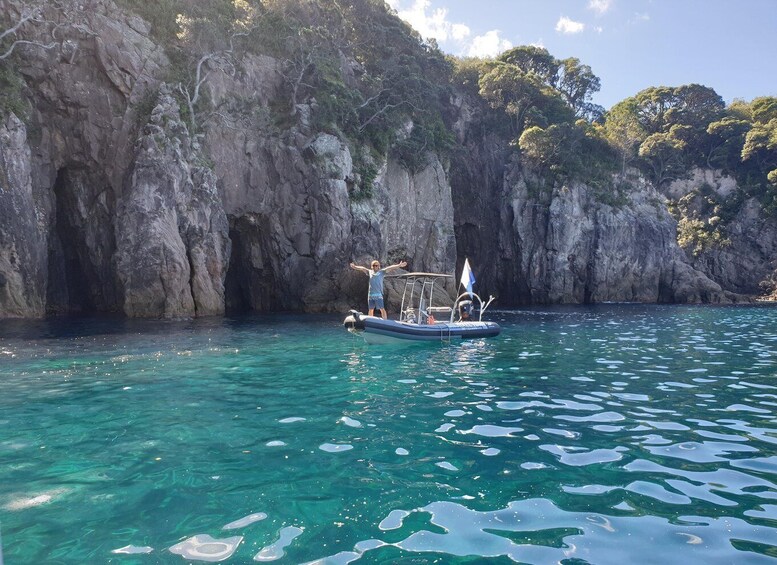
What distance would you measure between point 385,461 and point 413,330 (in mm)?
11393

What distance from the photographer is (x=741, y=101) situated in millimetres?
68938

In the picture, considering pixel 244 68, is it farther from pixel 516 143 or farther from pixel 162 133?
pixel 516 143

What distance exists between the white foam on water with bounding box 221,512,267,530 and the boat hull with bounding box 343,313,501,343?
39.7 ft

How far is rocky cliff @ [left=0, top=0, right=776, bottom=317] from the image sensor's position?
2605 centimetres

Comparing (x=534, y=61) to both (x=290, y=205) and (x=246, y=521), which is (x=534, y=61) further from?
(x=246, y=521)

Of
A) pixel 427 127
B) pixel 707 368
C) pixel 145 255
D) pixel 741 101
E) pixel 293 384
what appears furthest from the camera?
pixel 741 101

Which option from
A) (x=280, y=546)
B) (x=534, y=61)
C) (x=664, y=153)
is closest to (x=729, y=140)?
(x=664, y=153)

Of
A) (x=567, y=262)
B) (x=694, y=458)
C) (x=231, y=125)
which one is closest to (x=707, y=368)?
(x=694, y=458)

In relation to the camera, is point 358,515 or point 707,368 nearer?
point 358,515

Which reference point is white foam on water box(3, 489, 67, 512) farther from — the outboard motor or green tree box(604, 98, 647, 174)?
green tree box(604, 98, 647, 174)

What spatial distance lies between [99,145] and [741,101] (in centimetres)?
7453

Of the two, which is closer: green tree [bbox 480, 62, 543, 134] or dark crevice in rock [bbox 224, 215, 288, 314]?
dark crevice in rock [bbox 224, 215, 288, 314]

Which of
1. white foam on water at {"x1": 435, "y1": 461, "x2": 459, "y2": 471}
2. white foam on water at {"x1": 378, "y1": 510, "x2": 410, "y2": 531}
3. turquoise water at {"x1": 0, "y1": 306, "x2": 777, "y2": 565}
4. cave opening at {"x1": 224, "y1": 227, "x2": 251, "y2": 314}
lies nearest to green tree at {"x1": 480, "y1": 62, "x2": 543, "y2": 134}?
cave opening at {"x1": 224, "y1": 227, "x2": 251, "y2": 314}

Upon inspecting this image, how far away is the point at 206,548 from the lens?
429 centimetres
